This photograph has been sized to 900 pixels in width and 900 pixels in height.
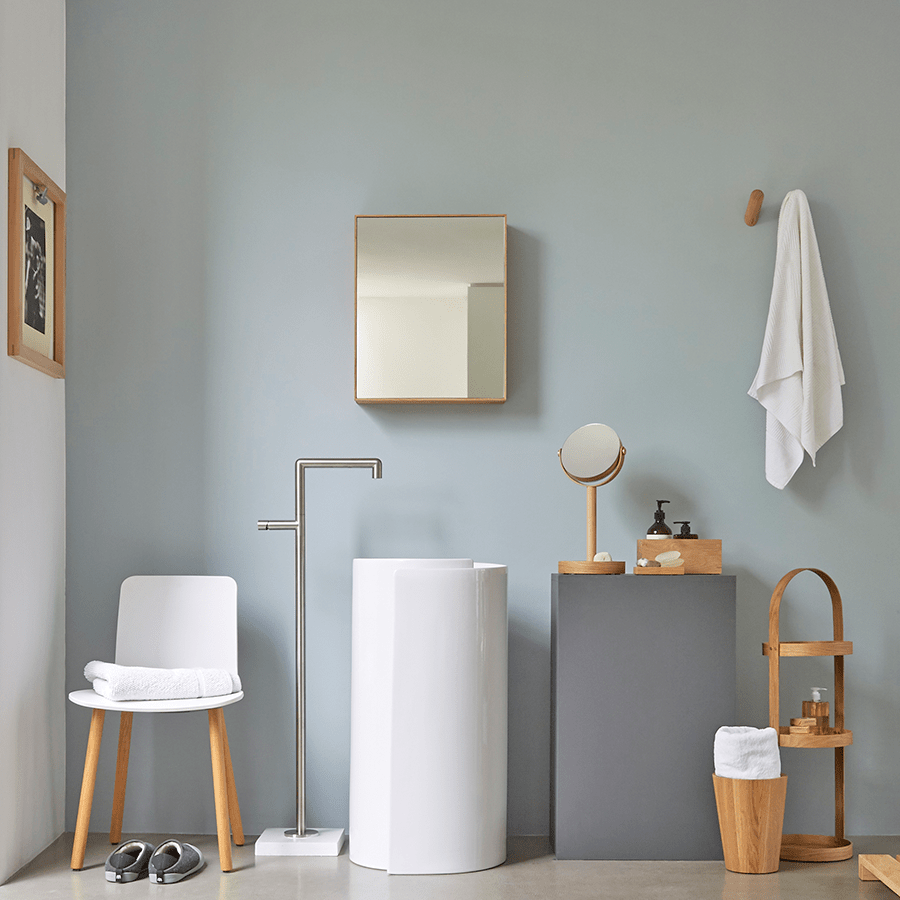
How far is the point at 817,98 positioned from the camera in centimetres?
268

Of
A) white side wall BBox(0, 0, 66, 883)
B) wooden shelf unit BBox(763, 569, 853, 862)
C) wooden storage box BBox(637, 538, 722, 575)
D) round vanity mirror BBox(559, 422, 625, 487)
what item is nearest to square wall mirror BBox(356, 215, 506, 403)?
round vanity mirror BBox(559, 422, 625, 487)

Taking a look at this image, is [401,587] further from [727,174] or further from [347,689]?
[727,174]

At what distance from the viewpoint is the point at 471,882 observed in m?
2.17

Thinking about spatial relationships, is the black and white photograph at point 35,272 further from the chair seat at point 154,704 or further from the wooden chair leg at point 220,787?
the wooden chair leg at point 220,787

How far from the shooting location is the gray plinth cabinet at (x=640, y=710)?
2.32 metres

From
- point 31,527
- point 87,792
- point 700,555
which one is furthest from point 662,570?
point 31,527

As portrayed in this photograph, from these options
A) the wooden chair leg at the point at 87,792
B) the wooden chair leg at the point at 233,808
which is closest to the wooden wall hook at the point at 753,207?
the wooden chair leg at the point at 233,808

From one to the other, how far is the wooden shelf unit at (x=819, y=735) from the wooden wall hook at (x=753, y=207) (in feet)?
3.11

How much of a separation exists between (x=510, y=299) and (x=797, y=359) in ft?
2.53

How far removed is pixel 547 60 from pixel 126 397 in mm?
1485

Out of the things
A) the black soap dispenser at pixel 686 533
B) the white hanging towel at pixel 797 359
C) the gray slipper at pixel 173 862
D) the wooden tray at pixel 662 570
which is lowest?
the gray slipper at pixel 173 862

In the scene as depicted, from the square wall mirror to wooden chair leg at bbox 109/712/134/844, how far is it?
1.05 metres

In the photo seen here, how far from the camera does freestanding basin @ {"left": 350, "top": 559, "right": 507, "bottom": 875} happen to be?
2205 mm

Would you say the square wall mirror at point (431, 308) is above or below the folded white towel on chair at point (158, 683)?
above
